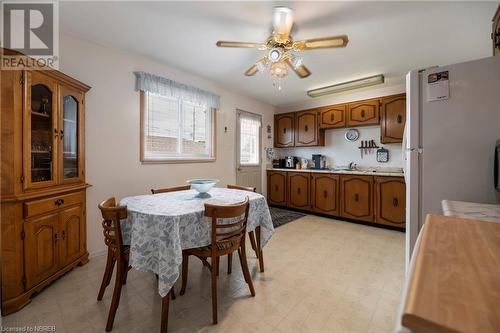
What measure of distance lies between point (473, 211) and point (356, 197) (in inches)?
104

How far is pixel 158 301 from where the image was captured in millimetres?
1651

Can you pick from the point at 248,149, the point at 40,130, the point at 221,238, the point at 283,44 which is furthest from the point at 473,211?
the point at 248,149

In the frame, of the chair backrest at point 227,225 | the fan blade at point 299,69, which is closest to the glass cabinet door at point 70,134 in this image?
the chair backrest at point 227,225

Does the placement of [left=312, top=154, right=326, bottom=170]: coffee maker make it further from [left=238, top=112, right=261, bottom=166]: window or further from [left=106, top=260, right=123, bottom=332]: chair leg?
[left=106, top=260, right=123, bottom=332]: chair leg

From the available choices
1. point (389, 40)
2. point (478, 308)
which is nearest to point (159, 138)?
point (389, 40)

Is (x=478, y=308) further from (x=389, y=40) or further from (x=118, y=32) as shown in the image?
(x=118, y=32)

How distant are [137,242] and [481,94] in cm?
236

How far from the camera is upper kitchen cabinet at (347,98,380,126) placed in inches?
144

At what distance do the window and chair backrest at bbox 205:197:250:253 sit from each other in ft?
8.63

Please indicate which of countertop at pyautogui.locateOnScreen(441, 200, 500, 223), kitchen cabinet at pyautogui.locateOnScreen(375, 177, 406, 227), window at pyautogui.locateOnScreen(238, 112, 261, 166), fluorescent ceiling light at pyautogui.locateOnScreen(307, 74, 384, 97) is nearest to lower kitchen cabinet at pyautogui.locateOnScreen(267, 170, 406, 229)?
kitchen cabinet at pyautogui.locateOnScreen(375, 177, 406, 227)

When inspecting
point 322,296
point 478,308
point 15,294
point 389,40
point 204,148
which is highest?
point 389,40

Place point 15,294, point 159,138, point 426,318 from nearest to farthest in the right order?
point 426,318 < point 15,294 < point 159,138

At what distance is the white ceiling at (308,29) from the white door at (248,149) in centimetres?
142

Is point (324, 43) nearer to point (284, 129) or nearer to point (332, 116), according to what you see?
point (332, 116)
